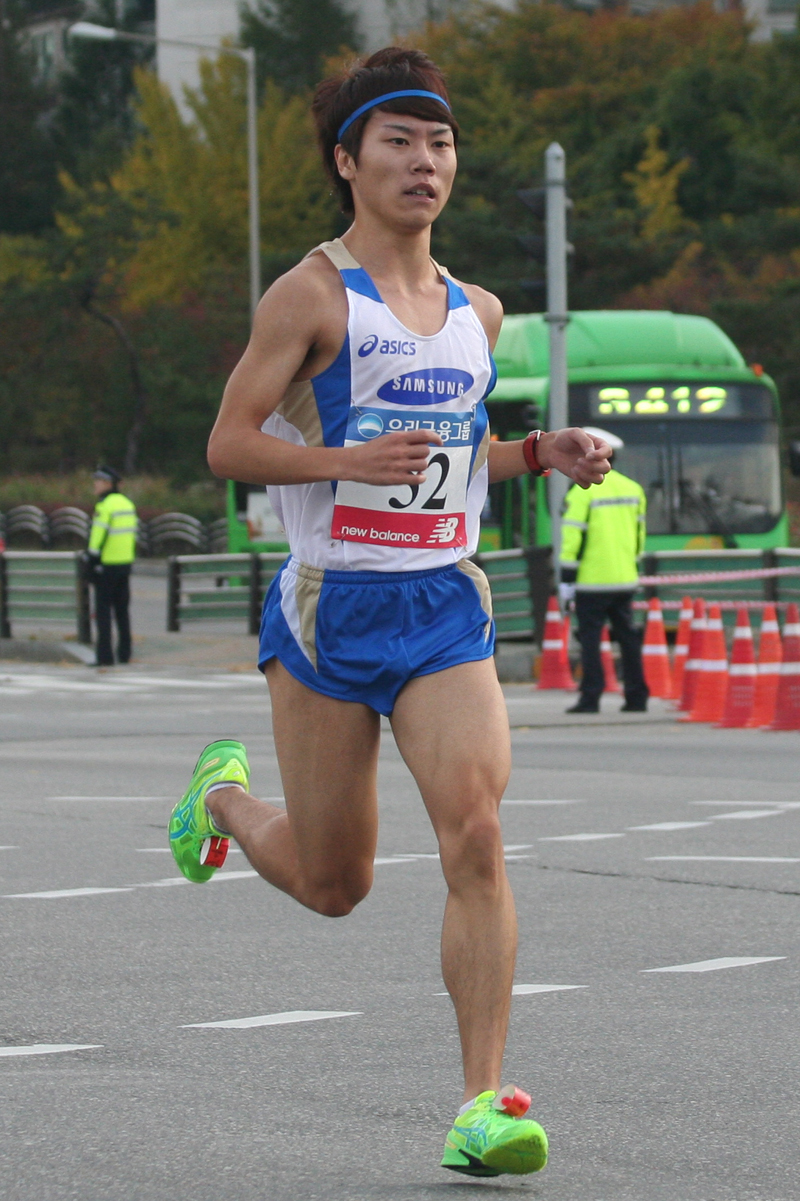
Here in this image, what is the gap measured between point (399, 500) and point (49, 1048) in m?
1.65

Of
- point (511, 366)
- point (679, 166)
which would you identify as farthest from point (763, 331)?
point (511, 366)

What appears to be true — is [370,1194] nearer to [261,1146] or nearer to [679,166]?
[261,1146]

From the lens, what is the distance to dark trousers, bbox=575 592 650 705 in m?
15.6

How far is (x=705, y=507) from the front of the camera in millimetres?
24062

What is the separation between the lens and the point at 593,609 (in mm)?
15609

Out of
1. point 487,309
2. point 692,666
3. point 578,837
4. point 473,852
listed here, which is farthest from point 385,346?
point 692,666

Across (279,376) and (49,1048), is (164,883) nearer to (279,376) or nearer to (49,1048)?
A: (49,1048)

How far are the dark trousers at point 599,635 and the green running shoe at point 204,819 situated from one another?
33.6ft

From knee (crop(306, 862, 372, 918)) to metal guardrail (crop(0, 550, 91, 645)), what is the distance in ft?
63.0

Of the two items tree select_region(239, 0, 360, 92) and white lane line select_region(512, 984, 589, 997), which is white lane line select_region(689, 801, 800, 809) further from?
tree select_region(239, 0, 360, 92)

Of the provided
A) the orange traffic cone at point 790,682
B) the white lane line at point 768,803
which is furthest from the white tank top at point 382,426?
the orange traffic cone at point 790,682

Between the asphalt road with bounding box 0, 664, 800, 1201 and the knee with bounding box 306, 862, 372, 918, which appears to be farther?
the knee with bounding box 306, 862, 372, 918

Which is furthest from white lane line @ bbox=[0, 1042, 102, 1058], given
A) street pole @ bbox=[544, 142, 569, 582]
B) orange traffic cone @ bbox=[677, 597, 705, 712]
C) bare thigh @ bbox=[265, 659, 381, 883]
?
street pole @ bbox=[544, 142, 569, 582]

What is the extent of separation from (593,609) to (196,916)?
28.6 feet
